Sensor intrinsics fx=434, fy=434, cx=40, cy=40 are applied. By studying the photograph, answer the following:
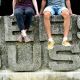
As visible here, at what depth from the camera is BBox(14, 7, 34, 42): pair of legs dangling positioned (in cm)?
771

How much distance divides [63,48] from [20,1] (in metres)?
1.16

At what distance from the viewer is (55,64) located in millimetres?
7941

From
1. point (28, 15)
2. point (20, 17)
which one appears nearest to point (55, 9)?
point (28, 15)

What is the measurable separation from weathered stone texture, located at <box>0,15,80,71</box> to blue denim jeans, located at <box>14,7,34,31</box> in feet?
0.58

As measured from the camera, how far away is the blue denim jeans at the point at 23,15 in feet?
25.3

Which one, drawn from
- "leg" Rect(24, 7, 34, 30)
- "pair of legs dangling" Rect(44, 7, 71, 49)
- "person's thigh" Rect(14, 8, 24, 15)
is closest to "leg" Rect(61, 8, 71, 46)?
"pair of legs dangling" Rect(44, 7, 71, 49)

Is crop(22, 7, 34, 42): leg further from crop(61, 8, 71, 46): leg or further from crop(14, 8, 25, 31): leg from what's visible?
crop(61, 8, 71, 46): leg

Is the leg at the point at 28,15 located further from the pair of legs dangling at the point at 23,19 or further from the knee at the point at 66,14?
the knee at the point at 66,14

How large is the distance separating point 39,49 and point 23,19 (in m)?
0.64

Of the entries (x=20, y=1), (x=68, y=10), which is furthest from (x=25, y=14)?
(x=68, y=10)

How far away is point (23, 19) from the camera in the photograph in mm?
7797

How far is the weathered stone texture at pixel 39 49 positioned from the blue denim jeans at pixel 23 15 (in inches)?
6.9

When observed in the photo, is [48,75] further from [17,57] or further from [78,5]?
[78,5]

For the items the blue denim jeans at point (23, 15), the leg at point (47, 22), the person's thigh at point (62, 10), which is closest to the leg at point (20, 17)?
the blue denim jeans at point (23, 15)
